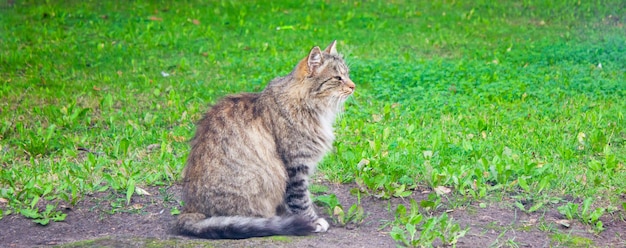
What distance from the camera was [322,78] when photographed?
18.4 ft

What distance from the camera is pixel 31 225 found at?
5395 mm

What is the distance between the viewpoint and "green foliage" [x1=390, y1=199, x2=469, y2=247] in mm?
4723

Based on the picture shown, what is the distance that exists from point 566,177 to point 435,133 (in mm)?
1584

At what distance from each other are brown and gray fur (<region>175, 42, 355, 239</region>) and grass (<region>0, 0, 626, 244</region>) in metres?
0.78

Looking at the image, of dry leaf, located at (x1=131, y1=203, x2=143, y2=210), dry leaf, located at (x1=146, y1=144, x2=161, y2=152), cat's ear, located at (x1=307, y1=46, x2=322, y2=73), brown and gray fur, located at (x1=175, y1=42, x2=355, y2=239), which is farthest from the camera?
dry leaf, located at (x1=146, y1=144, x2=161, y2=152)

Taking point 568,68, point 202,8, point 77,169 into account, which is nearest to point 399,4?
point 202,8

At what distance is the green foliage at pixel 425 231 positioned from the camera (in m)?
4.72

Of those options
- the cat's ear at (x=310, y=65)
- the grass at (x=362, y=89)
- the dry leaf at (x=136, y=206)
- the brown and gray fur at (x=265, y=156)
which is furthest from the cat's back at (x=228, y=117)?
the grass at (x=362, y=89)

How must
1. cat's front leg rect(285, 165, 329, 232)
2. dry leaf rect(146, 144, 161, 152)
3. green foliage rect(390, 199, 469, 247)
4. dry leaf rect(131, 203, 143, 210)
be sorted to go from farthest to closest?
dry leaf rect(146, 144, 161, 152), dry leaf rect(131, 203, 143, 210), cat's front leg rect(285, 165, 329, 232), green foliage rect(390, 199, 469, 247)

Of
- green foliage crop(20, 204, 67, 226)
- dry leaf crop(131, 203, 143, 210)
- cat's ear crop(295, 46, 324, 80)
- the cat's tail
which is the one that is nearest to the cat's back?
cat's ear crop(295, 46, 324, 80)

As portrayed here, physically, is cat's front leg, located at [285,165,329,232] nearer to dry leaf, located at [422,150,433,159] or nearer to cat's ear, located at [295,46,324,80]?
cat's ear, located at [295,46,324,80]

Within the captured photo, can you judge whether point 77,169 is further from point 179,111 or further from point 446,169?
point 446,169

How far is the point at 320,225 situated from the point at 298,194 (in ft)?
0.88

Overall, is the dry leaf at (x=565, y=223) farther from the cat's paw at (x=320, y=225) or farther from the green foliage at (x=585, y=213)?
the cat's paw at (x=320, y=225)
